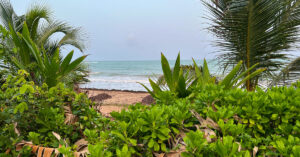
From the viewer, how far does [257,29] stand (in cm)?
370

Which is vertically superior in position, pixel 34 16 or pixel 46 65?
pixel 34 16

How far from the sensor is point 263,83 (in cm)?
448

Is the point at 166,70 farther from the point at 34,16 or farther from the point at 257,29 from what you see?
the point at 34,16

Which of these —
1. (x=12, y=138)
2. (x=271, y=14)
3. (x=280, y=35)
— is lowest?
(x=12, y=138)

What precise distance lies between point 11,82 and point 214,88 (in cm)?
140

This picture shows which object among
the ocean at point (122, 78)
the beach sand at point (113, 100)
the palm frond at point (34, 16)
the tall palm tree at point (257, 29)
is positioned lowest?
the beach sand at point (113, 100)

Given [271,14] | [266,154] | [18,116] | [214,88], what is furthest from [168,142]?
[271,14]

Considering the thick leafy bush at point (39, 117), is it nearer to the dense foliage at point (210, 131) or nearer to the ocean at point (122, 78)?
the dense foliage at point (210, 131)

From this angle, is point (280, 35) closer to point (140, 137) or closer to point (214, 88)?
point (214, 88)

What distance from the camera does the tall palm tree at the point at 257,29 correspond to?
11.9ft

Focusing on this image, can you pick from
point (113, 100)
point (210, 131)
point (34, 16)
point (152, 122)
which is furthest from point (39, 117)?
point (113, 100)

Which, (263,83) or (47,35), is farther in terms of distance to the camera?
(47,35)

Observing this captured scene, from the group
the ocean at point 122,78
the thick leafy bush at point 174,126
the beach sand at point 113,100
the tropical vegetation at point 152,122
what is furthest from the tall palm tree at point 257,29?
the beach sand at point 113,100

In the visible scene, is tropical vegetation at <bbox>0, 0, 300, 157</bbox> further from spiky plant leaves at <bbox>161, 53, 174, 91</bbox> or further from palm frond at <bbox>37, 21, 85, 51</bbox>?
palm frond at <bbox>37, 21, 85, 51</bbox>
